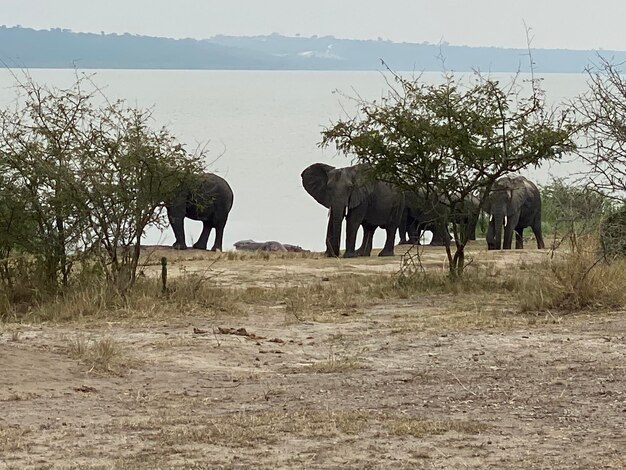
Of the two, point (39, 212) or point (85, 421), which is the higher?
point (39, 212)

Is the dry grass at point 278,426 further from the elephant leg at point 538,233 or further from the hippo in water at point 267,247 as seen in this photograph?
the hippo in water at point 267,247

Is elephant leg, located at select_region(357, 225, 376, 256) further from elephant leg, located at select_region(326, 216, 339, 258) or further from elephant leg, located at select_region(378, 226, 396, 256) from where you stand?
elephant leg, located at select_region(326, 216, 339, 258)

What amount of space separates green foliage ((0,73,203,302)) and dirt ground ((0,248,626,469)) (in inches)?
77.1

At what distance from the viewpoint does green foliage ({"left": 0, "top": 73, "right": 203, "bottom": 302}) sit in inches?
615

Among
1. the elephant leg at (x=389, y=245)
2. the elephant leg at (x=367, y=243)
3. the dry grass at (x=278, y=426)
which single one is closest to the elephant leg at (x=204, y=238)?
the elephant leg at (x=367, y=243)

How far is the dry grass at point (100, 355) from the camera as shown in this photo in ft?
34.7

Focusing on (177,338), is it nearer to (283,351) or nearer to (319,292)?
(283,351)

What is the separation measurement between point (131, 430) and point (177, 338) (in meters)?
4.30

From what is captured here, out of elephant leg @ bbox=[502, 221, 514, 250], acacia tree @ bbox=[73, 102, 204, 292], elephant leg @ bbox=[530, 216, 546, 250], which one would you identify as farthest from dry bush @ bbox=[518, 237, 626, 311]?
elephant leg @ bbox=[530, 216, 546, 250]

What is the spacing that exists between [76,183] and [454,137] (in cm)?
501

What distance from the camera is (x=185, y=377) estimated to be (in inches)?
414

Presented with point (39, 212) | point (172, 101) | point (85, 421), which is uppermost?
point (172, 101)

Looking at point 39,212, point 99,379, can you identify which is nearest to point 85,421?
A: point 99,379

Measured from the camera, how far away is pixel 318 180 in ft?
87.1
